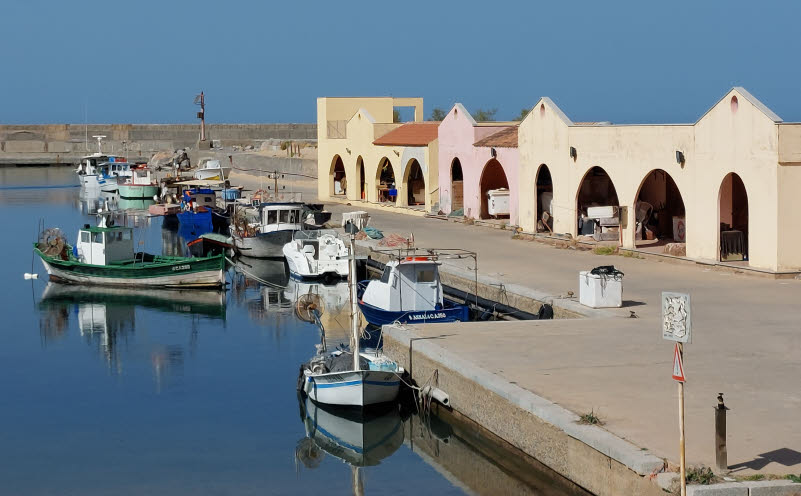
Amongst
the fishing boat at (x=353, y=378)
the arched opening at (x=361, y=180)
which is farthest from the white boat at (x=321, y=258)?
the arched opening at (x=361, y=180)

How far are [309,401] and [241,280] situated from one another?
55.7 feet

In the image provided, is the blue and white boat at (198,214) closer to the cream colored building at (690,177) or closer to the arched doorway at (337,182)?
the arched doorway at (337,182)

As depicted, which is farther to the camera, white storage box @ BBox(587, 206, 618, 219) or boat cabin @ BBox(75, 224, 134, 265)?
boat cabin @ BBox(75, 224, 134, 265)

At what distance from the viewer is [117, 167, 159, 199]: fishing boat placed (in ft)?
221

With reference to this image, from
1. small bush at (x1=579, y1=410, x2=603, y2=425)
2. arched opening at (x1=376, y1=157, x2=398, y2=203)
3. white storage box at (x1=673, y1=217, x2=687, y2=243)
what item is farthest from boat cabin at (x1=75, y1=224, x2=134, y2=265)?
small bush at (x1=579, y1=410, x2=603, y2=425)

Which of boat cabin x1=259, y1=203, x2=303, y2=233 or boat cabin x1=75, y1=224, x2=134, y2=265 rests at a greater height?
boat cabin x1=259, y1=203, x2=303, y2=233

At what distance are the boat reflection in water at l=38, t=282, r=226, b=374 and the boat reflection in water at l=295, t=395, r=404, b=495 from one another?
6040 mm

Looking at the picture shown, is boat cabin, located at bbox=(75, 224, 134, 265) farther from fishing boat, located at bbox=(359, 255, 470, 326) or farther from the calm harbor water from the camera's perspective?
fishing boat, located at bbox=(359, 255, 470, 326)

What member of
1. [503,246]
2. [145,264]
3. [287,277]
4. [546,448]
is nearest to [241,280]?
[287,277]

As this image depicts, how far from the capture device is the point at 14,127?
11475cm

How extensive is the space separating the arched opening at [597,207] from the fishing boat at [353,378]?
1510 cm

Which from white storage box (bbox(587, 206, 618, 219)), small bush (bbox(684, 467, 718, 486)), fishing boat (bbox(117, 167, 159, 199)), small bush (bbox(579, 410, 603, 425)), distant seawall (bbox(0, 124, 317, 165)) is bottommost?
small bush (bbox(684, 467, 718, 486))

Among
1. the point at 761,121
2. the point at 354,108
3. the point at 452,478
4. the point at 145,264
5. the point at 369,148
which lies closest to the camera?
the point at 452,478

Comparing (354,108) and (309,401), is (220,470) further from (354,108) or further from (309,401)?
(354,108)
